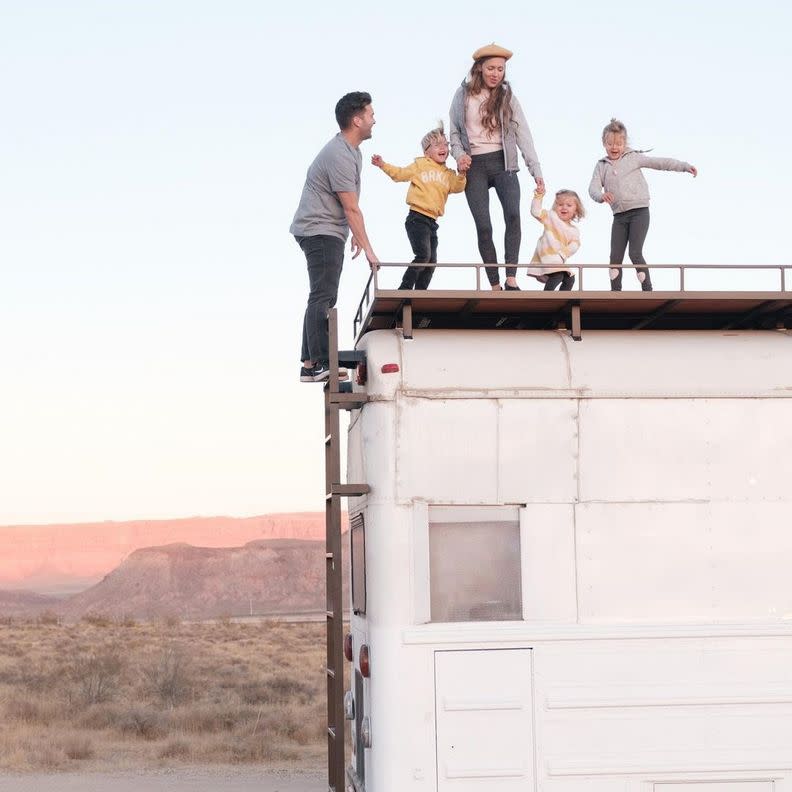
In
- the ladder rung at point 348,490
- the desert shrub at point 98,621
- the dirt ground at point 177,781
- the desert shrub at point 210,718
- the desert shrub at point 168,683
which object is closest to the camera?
the ladder rung at point 348,490

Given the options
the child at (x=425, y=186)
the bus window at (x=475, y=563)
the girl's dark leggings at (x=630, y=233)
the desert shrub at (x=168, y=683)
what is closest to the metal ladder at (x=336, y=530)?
the bus window at (x=475, y=563)

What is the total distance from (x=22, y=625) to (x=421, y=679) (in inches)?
1917

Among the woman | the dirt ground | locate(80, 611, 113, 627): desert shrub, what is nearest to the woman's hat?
the woman

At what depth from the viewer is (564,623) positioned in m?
6.75

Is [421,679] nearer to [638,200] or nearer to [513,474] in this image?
[513,474]

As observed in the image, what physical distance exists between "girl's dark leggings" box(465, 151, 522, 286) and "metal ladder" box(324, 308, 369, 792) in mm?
1691

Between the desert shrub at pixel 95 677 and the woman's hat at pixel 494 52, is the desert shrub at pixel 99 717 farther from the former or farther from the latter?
the woman's hat at pixel 494 52

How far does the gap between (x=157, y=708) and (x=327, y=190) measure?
14.8 metres

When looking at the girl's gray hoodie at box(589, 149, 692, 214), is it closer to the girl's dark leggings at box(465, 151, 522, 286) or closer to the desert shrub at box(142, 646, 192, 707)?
the girl's dark leggings at box(465, 151, 522, 286)

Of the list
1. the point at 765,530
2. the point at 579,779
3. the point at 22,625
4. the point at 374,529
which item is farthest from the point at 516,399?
the point at 22,625

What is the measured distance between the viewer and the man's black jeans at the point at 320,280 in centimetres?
819

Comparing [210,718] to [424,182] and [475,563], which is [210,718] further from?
[475,563]

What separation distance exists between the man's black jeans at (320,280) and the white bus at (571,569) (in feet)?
3.81

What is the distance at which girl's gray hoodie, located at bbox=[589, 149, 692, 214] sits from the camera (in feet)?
28.7
